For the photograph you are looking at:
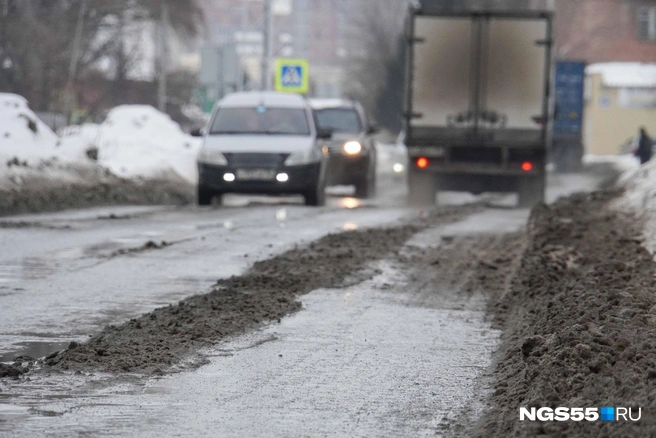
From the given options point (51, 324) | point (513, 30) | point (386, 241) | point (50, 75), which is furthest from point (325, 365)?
point (50, 75)

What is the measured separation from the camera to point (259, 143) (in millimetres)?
19844

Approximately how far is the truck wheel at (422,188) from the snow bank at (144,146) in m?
4.72

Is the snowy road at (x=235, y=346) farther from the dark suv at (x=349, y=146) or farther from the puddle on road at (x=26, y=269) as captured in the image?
the dark suv at (x=349, y=146)

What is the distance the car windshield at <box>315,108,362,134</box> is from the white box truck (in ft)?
11.1

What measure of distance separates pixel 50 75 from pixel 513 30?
11498 millimetres

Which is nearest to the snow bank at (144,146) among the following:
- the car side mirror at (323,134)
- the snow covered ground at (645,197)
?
the car side mirror at (323,134)

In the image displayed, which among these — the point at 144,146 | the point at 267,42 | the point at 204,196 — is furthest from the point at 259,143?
the point at 267,42

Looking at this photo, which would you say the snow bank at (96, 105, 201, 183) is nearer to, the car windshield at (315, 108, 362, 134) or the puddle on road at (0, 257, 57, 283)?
the car windshield at (315, 108, 362, 134)

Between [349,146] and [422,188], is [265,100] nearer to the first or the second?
[422,188]

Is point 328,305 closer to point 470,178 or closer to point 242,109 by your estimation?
point 242,109

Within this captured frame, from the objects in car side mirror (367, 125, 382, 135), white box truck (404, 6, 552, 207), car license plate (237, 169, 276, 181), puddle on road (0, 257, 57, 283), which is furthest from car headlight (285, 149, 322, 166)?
puddle on road (0, 257, 57, 283)

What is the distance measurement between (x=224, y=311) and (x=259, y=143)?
38.1 feet

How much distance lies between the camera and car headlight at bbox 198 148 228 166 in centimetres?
1957

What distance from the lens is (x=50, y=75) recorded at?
29062 mm
